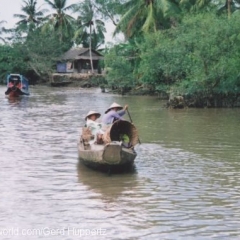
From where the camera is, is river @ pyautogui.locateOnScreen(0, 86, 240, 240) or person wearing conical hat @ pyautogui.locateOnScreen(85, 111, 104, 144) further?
person wearing conical hat @ pyautogui.locateOnScreen(85, 111, 104, 144)

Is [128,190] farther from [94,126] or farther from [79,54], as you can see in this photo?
[79,54]

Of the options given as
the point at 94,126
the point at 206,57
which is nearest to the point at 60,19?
the point at 206,57

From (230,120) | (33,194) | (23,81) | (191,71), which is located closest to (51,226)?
(33,194)

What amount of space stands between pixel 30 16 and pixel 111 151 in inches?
2276

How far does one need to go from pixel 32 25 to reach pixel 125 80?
27.9m

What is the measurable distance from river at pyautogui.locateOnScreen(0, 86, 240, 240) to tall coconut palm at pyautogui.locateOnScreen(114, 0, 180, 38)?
18293mm

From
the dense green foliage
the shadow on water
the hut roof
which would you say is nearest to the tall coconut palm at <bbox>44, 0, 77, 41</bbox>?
the hut roof

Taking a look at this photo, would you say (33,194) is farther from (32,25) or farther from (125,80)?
(32,25)

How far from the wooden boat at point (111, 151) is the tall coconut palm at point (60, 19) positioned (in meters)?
51.3

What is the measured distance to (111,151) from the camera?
35.7 ft

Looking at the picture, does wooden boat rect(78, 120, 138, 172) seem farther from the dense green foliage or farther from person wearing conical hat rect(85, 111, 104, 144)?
the dense green foliage

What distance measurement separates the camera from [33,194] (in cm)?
999

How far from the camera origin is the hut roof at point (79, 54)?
5962 cm

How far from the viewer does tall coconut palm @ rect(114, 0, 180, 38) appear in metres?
35.8
